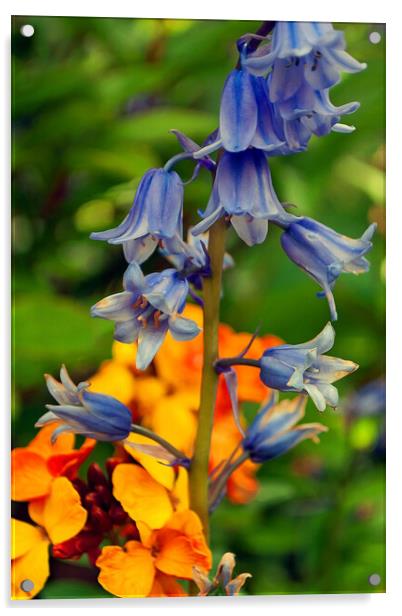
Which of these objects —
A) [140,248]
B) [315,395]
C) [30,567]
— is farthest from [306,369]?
[30,567]

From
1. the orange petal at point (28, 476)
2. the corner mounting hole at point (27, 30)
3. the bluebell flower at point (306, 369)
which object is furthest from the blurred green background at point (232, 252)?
the bluebell flower at point (306, 369)

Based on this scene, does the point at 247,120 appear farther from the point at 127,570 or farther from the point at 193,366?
the point at 127,570

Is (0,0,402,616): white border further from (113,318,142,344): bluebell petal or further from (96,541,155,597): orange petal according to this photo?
(113,318,142,344): bluebell petal

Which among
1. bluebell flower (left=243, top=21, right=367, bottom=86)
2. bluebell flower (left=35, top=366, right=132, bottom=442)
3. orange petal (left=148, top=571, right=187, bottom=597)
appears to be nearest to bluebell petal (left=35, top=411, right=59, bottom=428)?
bluebell flower (left=35, top=366, right=132, bottom=442)

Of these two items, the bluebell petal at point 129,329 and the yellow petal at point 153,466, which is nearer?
the bluebell petal at point 129,329

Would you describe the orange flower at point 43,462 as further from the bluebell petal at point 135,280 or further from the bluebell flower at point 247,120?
the bluebell flower at point 247,120

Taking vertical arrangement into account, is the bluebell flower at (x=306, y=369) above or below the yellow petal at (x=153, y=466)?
above
